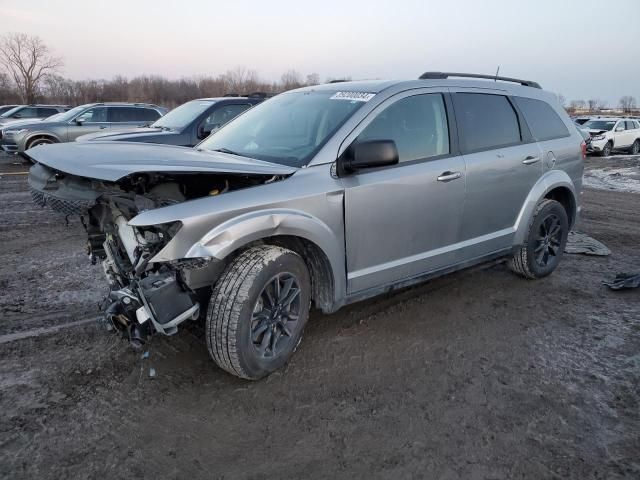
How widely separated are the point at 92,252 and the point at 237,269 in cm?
133

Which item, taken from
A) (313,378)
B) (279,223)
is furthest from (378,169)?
(313,378)

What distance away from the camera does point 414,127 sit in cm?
380

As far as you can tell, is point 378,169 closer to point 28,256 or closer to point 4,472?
point 4,472

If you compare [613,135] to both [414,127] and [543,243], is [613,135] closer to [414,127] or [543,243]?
[543,243]

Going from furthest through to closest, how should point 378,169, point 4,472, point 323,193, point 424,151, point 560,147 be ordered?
A: point 560,147 < point 424,151 < point 378,169 < point 323,193 < point 4,472

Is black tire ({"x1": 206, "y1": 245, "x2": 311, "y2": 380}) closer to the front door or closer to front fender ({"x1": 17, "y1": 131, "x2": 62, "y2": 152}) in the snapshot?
the front door

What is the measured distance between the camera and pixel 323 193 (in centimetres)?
320

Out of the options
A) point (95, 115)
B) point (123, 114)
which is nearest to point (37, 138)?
point (95, 115)

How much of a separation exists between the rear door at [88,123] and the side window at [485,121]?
1193cm

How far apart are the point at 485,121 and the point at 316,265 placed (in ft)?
6.98

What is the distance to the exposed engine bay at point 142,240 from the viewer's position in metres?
2.75

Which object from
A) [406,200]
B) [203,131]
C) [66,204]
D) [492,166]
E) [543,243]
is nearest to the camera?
[66,204]

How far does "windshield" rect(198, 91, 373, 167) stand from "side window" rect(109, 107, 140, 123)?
10.9 m

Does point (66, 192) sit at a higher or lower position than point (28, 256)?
higher
